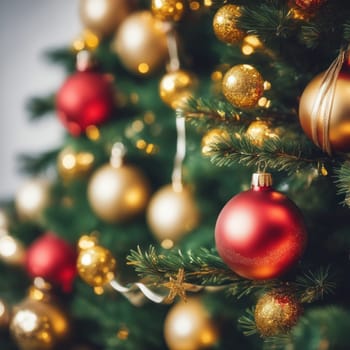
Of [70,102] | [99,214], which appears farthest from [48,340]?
[70,102]

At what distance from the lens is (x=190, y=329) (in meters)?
0.80

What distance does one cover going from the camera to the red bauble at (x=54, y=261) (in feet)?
3.14

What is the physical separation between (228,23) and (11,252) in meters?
0.66

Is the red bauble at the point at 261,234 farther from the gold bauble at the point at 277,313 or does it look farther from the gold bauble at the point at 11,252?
the gold bauble at the point at 11,252

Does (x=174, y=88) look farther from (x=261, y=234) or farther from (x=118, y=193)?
(x=261, y=234)

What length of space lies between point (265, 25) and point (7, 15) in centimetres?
133

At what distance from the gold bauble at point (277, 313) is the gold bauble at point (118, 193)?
0.40 metres

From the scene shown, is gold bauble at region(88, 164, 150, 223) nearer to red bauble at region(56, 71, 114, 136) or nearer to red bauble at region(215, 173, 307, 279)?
red bauble at region(56, 71, 114, 136)

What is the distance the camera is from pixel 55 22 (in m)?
1.65

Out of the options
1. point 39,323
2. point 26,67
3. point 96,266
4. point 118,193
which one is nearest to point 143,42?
point 118,193

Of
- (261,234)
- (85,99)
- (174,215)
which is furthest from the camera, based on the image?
(85,99)

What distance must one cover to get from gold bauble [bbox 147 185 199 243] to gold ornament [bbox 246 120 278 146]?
0.85 feet

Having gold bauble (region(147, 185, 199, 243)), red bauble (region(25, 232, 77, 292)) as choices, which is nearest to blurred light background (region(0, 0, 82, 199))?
red bauble (region(25, 232, 77, 292))

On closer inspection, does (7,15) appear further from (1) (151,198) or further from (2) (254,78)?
(2) (254,78)
